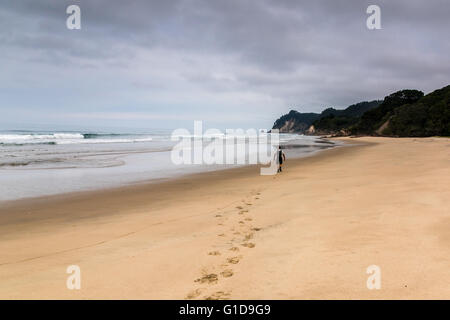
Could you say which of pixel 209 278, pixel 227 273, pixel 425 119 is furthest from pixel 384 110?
pixel 209 278

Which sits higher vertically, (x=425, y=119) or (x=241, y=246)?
(x=425, y=119)

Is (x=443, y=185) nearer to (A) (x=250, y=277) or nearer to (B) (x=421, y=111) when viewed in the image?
(A) (x=250, y=277)

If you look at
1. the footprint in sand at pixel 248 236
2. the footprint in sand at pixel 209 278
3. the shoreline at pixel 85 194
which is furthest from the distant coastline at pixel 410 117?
the footprint in sand at pixel 209 278

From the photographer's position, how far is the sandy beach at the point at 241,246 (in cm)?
340

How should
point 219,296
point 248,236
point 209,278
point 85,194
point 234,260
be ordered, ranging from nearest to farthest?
point 219,296
point 209,278
point 234,260
point 248,236
point 85,194

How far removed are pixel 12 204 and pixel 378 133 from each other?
9504 centimetres

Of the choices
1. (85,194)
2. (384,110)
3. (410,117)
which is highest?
(384,110)

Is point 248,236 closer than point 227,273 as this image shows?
No

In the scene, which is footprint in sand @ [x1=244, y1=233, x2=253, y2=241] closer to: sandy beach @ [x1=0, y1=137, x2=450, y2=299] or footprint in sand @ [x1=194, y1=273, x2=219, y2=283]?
sandy beach @ [x1=0, y1=137, x2=450, y2=299]

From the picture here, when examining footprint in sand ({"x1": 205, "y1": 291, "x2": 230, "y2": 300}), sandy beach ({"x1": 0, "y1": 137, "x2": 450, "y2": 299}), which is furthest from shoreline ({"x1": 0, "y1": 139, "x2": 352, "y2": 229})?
footprint in sand ({"x1": 205, "y1": 291, "x2": 230, "y2": 300})

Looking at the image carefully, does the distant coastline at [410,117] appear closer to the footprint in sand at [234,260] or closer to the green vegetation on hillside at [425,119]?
the green vegetation on hillside at [425,119]

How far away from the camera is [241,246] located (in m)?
4.91

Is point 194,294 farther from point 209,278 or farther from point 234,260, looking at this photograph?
point 234,260
